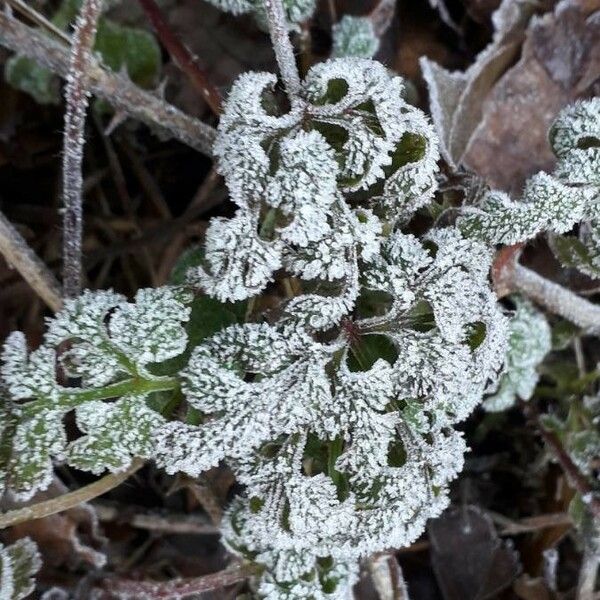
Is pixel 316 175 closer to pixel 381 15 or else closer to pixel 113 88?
pixel 113 88

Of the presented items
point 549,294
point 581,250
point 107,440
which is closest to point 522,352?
point 549,294

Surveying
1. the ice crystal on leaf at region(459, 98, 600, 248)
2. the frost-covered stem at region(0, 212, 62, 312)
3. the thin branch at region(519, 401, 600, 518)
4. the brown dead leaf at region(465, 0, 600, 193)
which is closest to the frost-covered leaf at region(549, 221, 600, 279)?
the ice crystal on leaf at region(459, 98, 600, 248)

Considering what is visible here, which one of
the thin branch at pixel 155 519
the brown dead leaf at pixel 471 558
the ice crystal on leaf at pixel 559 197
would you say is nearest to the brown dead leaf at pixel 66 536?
the thin branch at pixel 155 519

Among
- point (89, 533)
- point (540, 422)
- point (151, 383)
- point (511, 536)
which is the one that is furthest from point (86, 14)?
point (511, 536)

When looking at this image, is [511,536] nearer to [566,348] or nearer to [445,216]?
[566,348]

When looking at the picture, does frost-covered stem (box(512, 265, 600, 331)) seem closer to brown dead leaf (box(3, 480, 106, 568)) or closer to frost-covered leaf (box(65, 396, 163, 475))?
frost-covered leaf (box(65, 396, 163, 475))
